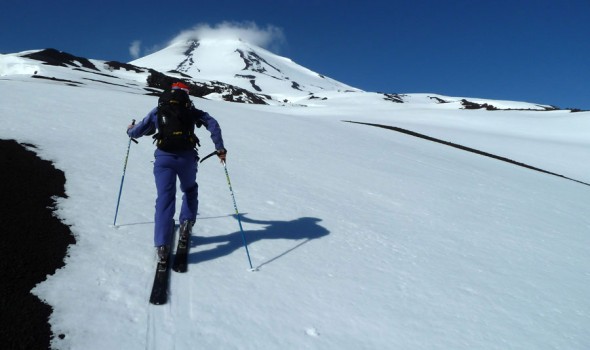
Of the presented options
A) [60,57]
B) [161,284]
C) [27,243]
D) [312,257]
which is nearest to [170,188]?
[161,284]

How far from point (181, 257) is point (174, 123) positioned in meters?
1.71

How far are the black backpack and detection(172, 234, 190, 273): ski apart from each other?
1.23 meters

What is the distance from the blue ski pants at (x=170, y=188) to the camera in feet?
15.4

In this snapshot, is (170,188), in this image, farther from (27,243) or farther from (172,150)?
(27,243)

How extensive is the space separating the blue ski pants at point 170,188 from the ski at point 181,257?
20cm

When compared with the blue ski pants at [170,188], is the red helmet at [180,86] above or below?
above

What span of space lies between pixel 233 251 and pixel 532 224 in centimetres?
829

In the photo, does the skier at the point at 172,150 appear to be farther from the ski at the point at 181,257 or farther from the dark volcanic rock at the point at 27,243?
the dark volcanic rock at the point at 27,243

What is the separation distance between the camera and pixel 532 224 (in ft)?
32.7

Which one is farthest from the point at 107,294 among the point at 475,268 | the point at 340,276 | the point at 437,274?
the point at 475,268

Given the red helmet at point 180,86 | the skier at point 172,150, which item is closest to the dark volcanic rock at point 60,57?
the red helmet at point 180,86

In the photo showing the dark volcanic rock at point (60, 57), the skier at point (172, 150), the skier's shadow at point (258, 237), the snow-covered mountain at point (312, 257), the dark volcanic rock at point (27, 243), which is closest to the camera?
the dark volcanic rock at point (27, 243)

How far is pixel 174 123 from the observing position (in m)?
5.01

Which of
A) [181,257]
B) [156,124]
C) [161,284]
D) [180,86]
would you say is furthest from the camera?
[156,124]
